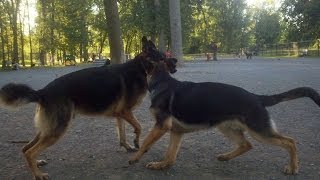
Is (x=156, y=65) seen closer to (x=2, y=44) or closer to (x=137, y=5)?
(x=137, y=5)

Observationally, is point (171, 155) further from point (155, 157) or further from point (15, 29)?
point (15, 29)

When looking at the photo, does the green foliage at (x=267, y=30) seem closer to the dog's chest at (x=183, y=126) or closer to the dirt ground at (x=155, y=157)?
the dirt ground at (x=155, y=157)

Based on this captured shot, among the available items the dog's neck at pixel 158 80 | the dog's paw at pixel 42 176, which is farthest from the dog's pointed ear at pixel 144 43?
the dog's paw at pixel 42 176

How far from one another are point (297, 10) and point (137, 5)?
2272 cm

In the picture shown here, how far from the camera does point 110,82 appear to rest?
19.1 ft

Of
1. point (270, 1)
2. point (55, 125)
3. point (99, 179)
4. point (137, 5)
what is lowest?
point (99, 179)

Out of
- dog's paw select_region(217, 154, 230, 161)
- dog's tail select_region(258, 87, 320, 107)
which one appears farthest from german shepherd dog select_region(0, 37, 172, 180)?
dog's tail select_region(258, 87, 320, 107)

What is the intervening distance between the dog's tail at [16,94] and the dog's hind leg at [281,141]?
264 cm

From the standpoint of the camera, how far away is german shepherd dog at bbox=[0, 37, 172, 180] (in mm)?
5191

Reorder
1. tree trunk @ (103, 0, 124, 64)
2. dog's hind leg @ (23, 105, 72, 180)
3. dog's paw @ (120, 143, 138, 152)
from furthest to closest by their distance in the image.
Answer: tree trunk @ (103, 0, 124, 64), dog's paw @ (120, 143, 138, 152), dog's hind leg @ (23, 105, 72, 180)

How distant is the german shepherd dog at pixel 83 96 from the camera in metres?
5.19

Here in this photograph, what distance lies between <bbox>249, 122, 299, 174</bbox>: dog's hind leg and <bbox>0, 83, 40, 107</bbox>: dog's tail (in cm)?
264

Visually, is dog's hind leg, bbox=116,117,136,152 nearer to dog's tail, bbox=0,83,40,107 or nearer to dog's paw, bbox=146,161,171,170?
dog's paw, bbox=146,161,171,170

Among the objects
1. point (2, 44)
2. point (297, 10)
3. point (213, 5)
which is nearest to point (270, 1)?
point (213, 5)
